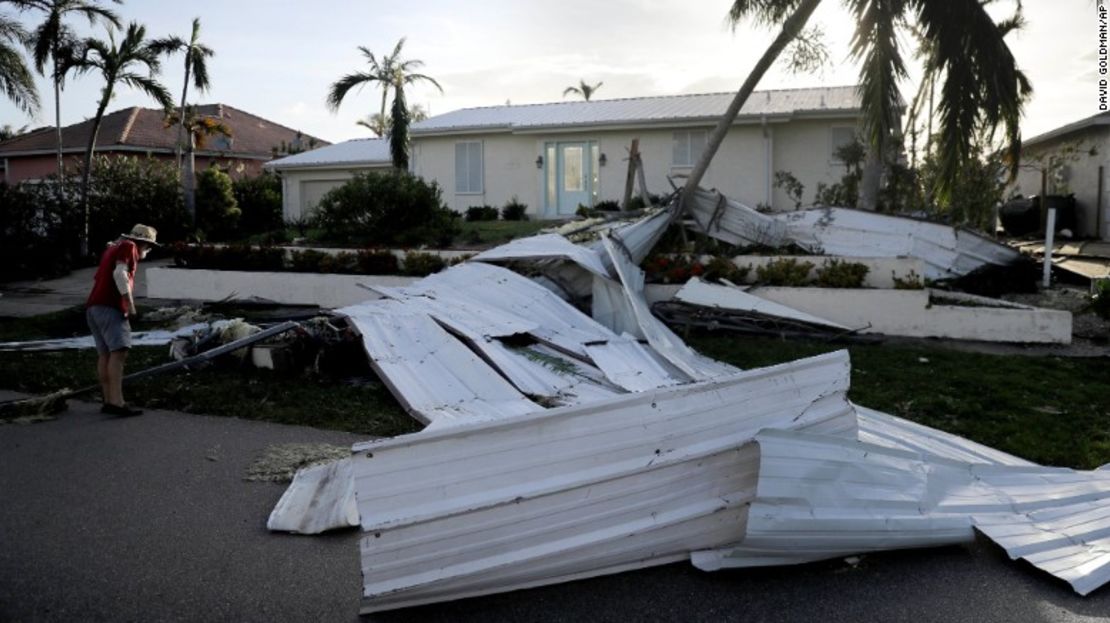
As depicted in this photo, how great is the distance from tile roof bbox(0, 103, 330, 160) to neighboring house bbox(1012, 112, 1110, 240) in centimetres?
2755

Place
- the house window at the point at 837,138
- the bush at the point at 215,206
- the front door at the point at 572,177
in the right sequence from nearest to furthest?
the house window at the point at 837,138 < the front door at the point at 572,177 < the bush at the point at 215,206

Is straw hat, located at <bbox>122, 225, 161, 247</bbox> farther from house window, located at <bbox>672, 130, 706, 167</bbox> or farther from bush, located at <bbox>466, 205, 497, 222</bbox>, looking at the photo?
house window, located at <bbox>672, 130, 706, 167</bbox>

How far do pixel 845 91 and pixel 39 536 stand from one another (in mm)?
22179

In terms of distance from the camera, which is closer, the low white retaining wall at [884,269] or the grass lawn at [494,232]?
the low white retaining wall at [884,269]

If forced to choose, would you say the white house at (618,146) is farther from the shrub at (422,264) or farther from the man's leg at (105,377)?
the man's leg at (105,377)

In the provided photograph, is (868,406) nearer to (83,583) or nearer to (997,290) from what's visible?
(83,583)

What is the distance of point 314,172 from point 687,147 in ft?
39.2

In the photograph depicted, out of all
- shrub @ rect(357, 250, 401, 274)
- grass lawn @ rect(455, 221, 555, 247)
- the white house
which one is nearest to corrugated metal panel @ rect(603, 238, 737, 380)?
shrub @ rect(357, 250, 401, 274)

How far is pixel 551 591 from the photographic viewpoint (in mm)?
4129

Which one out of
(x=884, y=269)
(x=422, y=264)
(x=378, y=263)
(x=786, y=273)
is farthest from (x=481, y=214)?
(x=884, y=269)

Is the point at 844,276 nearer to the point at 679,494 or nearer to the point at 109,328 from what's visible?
the point at 679,494

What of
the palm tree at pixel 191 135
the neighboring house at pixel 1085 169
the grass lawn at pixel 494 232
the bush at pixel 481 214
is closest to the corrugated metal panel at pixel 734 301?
the grass lawn at pixel 494 232

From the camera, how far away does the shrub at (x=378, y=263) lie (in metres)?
14.1

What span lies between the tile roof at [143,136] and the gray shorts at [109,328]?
2468 cm
